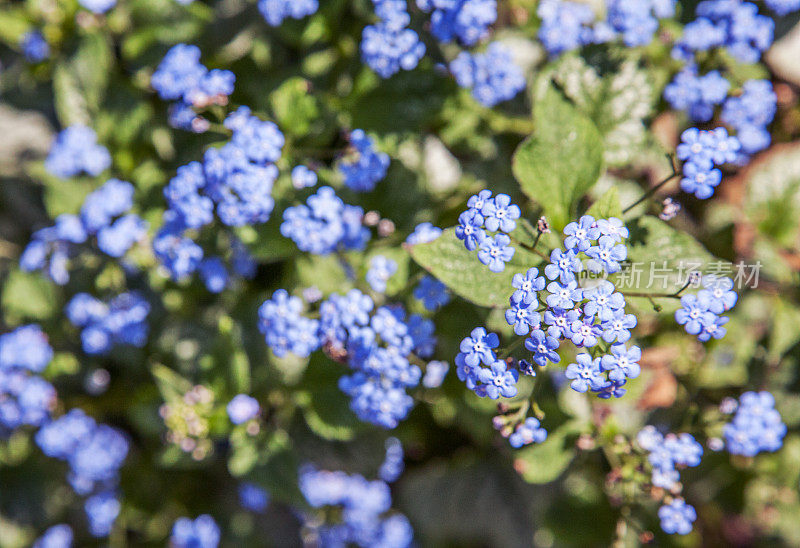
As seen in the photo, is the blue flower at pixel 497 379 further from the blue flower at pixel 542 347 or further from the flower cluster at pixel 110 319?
the flower cluster at pixel 110 319

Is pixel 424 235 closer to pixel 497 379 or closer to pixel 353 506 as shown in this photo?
pixel 497 379

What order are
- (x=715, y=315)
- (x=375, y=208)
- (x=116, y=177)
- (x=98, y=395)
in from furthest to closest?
(x=98, y=395) → (x=116, y=177) → (x=375, y=208) → (x=715, y=315)

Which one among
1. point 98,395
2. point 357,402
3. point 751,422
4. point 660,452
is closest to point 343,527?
point 357,402

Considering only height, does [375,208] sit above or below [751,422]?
above

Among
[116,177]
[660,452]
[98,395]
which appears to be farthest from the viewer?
[98,395]

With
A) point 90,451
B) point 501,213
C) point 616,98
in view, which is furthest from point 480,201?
point 90,451

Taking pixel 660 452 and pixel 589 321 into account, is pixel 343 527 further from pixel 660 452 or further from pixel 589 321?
pixel 589 321

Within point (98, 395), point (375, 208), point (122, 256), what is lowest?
point (98, 395)

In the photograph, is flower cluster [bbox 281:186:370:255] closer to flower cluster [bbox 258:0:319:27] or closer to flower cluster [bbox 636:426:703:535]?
flower cluster [bbox 258:0:319:27]
